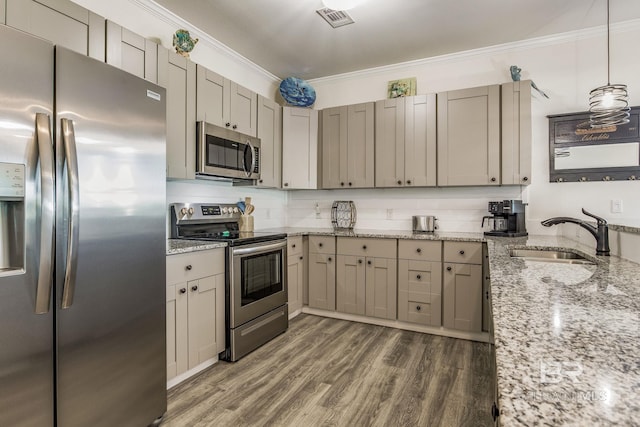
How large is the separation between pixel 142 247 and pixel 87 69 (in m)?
0.80

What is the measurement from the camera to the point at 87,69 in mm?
1428

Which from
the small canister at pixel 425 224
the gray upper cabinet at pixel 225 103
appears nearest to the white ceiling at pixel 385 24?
the gray upper cabinet at pixel 225 103

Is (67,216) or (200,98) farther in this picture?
(200,98)

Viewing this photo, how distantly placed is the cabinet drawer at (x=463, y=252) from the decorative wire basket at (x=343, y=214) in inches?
46.9

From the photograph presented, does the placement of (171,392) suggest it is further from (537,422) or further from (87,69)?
(537,422)

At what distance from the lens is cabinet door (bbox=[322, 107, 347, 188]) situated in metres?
3.68

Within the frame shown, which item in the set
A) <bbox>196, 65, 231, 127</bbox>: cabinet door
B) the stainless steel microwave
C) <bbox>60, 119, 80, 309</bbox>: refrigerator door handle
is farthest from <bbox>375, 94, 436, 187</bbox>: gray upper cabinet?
<bbox>60, 119, 80, 309</bbox>: refrigerator door handle

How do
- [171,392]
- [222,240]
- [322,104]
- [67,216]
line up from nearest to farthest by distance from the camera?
1. [67,216]
2. [171,392]
3. [222,240]
4. [322,104]

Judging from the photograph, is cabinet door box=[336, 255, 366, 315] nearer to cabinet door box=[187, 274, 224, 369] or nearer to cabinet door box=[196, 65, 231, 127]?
cabinet door box=[187, 274, 224, 369]

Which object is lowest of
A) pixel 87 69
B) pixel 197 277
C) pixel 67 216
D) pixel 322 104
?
pixel 197 277

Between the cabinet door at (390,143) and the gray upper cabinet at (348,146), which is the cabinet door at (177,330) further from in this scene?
the cabinet door at (390,143)

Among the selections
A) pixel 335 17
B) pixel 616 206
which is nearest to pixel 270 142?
pixel 335 17

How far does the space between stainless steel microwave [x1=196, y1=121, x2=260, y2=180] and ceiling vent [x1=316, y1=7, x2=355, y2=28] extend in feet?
3.83

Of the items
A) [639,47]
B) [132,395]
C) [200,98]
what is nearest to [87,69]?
[200,98]
